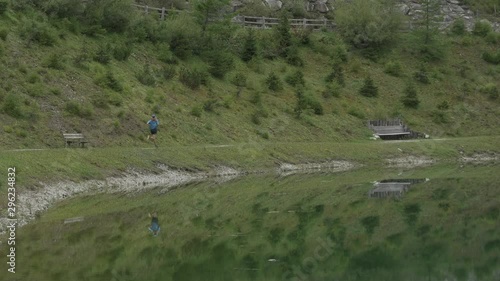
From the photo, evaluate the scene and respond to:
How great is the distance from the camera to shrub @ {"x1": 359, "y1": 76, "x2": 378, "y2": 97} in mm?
74562

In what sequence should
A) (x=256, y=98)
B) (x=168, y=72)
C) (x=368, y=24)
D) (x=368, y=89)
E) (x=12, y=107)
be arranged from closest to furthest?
(x=12, y=107) → (x=168, y=72) → (x=256, y=98) → (x=368, y=89) → (x=368, y=24)

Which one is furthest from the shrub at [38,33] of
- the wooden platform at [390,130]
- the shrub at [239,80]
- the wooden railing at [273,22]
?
the wooden railing at [273,22]

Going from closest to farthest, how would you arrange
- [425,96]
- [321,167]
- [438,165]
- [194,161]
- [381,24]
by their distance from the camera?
[194,161] → [321,167] → [438,165] → [425,96] → [381,24]

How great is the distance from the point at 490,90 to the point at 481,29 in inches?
640

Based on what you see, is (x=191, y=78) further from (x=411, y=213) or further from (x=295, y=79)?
(x=411, y=213)

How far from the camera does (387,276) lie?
75.1 ft

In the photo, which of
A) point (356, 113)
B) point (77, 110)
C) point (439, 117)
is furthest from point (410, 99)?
point (77, 110)

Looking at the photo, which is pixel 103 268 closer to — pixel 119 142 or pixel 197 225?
pixel 197 225

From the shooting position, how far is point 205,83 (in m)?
65.1

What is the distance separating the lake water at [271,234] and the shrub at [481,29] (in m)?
52.1

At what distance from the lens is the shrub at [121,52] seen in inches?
2410

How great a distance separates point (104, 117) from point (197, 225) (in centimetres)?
2001

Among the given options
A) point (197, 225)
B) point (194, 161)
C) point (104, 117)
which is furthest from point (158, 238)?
point (104, 117)

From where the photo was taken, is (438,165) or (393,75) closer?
(438,165)
